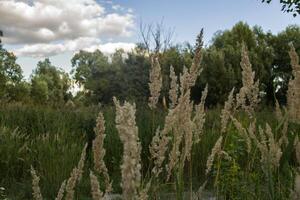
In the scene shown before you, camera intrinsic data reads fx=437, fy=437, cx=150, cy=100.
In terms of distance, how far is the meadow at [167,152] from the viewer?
53.5 inches

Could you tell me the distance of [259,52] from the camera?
31406 millimetres

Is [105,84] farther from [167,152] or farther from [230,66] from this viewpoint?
[167,152]

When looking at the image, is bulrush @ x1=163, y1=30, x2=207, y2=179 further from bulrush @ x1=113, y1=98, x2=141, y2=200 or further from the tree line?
the tree line

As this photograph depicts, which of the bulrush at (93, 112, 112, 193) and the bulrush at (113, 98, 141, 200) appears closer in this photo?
the bulrush at (113, 98, 141, 200)

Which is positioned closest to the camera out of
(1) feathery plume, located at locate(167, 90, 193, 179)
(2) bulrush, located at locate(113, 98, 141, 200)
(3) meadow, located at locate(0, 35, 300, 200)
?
(2) bulrush, located at locate(113, 98, 141, 200)

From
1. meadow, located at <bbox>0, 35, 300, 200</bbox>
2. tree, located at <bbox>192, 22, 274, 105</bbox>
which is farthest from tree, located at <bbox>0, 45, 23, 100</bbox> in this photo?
meadow, located at <bbox>0, 35, 300, 200</bbox>

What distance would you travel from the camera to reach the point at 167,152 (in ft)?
19.5

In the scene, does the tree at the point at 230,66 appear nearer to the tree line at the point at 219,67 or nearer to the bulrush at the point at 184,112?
the tree line at the point at 219,67

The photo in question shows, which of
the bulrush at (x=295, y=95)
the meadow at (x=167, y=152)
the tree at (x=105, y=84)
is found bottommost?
the meadow at (x=167, y=152)

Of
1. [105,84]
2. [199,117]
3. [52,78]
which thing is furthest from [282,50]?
[52,78]

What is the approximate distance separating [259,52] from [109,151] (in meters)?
26.0

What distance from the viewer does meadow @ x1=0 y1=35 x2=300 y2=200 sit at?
53.5 inches

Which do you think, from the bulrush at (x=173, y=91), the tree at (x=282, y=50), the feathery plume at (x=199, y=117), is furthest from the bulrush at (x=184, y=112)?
the tree at (x=282, y=50)

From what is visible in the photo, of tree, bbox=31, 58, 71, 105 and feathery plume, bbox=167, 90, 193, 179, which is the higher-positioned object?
tree, bbox=31, 58, 71, 105
